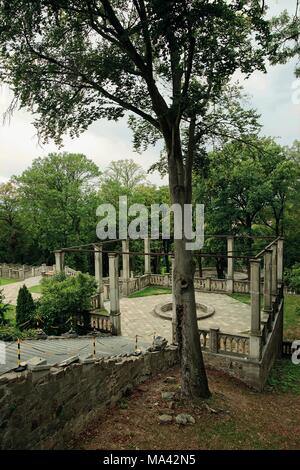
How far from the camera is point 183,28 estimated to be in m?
7.25

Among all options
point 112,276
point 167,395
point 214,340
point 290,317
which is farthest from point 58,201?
point 167,395

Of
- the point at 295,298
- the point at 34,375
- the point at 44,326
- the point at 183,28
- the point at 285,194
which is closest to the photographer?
the point at 34,375

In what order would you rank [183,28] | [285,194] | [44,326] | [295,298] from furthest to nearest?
[285,194], [295,298], [44,326], [183,28]

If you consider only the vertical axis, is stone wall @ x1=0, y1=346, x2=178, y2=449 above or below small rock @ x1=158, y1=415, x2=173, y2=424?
above

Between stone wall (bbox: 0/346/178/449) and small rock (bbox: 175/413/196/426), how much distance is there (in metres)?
1.66

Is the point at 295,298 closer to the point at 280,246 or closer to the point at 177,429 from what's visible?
the point at 280,246

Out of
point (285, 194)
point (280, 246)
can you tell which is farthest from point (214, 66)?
point (285, 194)

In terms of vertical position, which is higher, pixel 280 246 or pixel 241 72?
pixel 241 72

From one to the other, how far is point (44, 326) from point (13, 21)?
10904mm

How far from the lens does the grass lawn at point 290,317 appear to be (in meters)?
17.5

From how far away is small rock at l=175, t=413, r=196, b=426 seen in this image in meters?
7.35

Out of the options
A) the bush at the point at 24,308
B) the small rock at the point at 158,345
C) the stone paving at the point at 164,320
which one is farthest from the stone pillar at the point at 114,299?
the bush at the point at 24,308

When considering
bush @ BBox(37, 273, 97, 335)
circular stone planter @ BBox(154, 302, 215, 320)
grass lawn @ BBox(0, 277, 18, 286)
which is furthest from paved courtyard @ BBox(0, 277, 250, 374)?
grass lawn @ BBox(0, 277, 18, 286)

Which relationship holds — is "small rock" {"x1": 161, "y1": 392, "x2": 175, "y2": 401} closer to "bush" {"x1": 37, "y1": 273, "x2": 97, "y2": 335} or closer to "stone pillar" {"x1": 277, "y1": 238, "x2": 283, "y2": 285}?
"bush" {"x1": 37, "y1": 273, "x2": 97, "y2": 335}
